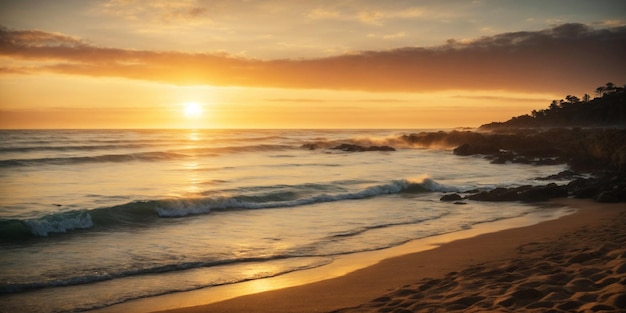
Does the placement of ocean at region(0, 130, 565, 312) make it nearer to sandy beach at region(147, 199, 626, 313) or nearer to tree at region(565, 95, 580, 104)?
sandy beach at region(147, 199, 626, 313)

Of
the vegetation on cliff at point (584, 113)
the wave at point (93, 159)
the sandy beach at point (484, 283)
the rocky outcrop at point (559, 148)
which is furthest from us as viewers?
the vegetation on cliff at point (584, 113)

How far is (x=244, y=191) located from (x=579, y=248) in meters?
14.4

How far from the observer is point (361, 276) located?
8156 millimetres

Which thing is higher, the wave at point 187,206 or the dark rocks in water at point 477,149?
the dark rocks in water at point 477,149

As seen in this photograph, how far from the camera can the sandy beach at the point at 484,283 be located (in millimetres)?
5578

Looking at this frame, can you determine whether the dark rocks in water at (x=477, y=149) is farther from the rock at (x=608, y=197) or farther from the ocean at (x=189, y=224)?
the rock at (x=608, y=197)

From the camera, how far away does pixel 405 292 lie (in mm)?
6844

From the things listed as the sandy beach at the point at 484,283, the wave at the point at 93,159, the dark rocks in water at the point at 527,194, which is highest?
the wave at the point at 93,159

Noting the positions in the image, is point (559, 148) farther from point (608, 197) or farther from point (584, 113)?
point (584, 113)

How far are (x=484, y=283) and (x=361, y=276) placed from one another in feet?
7.08

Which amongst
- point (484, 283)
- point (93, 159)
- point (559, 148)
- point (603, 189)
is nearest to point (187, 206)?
point (484, 283)

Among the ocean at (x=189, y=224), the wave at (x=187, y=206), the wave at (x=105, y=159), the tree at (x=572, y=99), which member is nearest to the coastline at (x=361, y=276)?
the ocean at (x=189, y=224)

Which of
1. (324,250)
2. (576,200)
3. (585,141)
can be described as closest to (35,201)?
(324,250)

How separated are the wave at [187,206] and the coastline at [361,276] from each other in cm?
690
